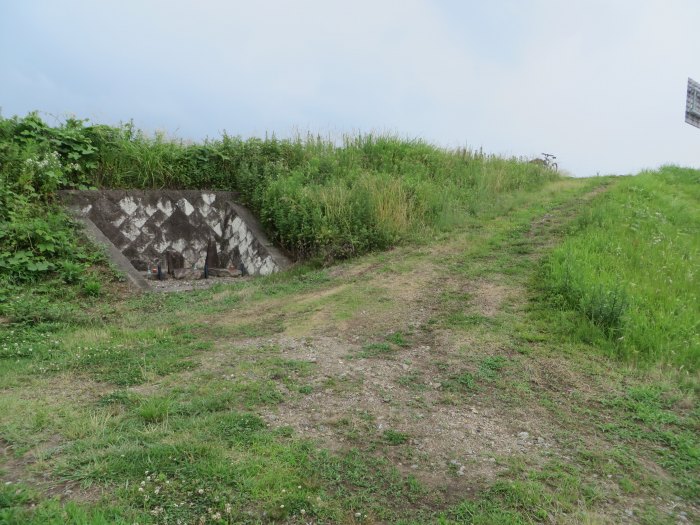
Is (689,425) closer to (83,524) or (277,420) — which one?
(277,420)

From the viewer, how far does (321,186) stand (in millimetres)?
8023

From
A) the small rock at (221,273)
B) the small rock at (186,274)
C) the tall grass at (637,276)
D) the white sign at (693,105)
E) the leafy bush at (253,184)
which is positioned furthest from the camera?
the white sign at (693,105)

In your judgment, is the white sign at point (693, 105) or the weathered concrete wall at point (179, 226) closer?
the weathered concrete wall at point (179, 226)

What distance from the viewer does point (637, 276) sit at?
207 inches

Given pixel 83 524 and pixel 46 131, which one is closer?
pixel 83 524

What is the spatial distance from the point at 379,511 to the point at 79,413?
1.91 metres

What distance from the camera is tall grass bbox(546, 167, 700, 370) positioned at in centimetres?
408

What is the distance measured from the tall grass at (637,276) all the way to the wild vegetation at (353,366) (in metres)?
0.03

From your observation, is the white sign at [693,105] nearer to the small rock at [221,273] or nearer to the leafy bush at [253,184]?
the leafy bush at [253,184]

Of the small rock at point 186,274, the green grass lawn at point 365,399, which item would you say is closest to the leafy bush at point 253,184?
the green grass lawn at point 365,399

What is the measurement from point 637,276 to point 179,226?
6.58 metres

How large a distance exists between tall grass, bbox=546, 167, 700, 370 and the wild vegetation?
0.10ft

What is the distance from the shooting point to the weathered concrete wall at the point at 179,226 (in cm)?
756

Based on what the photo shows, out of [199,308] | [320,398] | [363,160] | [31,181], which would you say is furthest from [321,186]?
[320,398]
